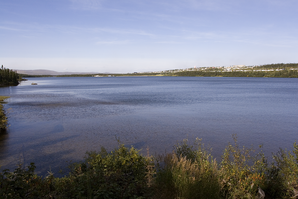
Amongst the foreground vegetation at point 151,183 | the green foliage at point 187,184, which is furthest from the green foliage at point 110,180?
the green foliage at point 187,184

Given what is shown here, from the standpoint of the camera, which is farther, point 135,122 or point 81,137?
point 135,122

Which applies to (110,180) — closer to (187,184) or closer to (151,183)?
(151,183)

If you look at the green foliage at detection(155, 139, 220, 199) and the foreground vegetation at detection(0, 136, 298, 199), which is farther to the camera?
the green foliage at detection(155, 139, 220, 199)

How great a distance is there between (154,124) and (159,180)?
1221cm

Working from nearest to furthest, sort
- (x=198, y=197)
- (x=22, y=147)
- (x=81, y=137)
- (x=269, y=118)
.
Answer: (x=198, y=197)
(x=22, y=147)
(x=81, y=137)
(x=269, y=118)

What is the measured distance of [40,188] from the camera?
5516 millimetres

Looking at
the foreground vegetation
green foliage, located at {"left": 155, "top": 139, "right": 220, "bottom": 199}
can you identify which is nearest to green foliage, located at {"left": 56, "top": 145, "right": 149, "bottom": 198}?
the foreground vegetation

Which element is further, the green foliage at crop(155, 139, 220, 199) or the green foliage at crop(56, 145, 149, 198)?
the green foliage at crop(155, 139, 220, 199)

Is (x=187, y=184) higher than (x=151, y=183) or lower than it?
higher

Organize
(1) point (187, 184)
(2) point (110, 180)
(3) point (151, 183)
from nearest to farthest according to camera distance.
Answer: (1) point (187, 184) < (2) point (110, 180) < (3) point (151, 183)

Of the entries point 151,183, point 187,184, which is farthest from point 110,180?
point 187,184

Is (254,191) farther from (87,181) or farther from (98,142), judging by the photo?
(98,142)

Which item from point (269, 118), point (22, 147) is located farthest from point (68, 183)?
point (269, 118)

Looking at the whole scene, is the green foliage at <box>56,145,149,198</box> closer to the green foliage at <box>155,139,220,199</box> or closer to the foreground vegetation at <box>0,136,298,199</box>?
the foreground vegetation at <box>0,136,298,199</box>
